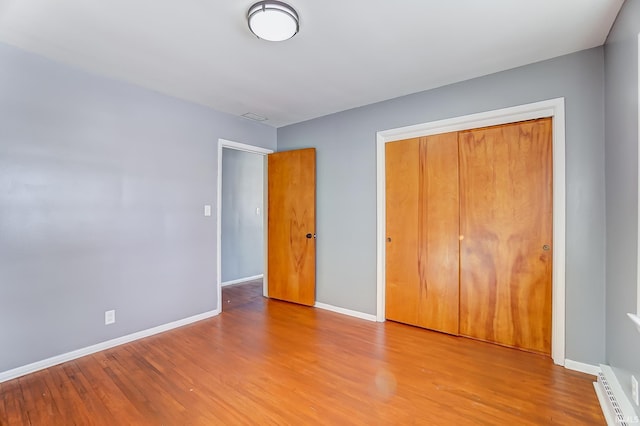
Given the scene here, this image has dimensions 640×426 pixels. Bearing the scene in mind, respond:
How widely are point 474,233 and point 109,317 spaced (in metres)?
3.48

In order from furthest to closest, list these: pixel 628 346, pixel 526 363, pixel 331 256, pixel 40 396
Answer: pixel 331 256 → pixel 526 363 → pixel 40 396 → pixel 628 346

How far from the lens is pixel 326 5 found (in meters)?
1.78

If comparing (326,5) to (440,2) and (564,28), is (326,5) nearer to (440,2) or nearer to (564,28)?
(440,2)

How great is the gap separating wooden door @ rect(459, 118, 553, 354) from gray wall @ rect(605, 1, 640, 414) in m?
0.44

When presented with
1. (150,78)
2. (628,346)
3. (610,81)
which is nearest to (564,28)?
(610,81)

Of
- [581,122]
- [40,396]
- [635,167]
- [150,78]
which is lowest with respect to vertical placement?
[40,396]

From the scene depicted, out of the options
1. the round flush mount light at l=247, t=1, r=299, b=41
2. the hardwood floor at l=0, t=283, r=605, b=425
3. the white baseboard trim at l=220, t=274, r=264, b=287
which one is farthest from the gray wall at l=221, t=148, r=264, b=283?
the round flush mount light at l=247, t=1, r=299, b=41

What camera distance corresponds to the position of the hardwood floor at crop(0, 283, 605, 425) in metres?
1.78

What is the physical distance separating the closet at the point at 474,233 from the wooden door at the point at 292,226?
103cm

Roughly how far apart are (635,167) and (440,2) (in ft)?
4.66

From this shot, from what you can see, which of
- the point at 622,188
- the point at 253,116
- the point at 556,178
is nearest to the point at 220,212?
the point at 253,116

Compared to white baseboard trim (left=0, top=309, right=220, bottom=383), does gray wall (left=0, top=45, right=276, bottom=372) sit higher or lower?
higher

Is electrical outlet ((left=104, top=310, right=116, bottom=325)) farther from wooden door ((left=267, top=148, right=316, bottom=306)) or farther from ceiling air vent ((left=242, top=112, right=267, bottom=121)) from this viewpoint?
ceiling air vent ((left=242, top=112, right=267, bottom=121))

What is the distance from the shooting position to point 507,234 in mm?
2670
